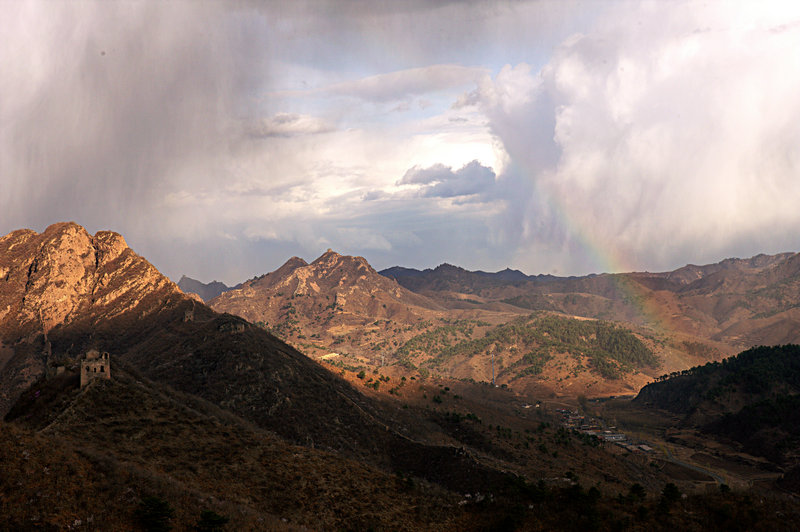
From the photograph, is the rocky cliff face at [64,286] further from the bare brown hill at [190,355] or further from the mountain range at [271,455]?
the mountain range at [271,455]

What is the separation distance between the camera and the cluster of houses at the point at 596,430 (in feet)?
469

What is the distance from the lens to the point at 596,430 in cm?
16250

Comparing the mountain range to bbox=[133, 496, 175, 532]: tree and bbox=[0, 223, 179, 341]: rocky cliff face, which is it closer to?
bbox=[133, 496, 175, 532]: tree

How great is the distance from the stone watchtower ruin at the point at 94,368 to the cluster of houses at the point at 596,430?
131 m

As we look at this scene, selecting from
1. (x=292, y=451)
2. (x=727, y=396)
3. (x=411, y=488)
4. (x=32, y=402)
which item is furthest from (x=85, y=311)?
(x=727, y=396)

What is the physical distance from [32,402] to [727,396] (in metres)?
190

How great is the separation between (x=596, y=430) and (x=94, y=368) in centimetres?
14994

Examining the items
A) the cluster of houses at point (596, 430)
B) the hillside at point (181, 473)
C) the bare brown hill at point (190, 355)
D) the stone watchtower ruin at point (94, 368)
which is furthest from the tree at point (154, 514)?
the cluster of houses at point (596, 430)

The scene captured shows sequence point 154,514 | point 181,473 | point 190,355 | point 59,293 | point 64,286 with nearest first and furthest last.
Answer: point 154,514 < point 181,473 < point 190,355 < point 59,293 < point 64,286

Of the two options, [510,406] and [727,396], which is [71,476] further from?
[727,396]

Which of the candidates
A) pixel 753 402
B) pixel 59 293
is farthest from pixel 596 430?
pixel 59 293

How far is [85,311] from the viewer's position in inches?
6826

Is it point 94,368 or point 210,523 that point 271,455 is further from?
point 94,368

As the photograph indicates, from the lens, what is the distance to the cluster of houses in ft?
469
